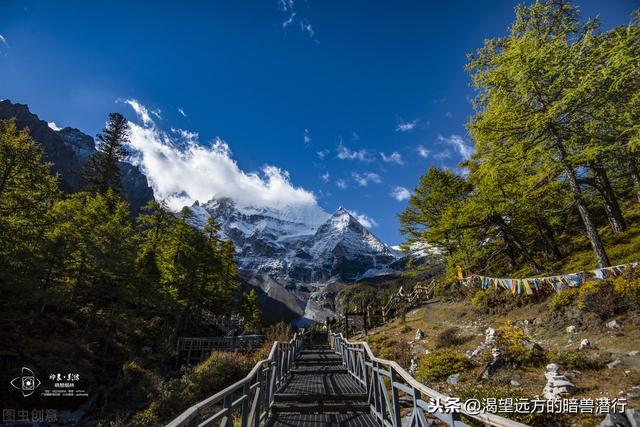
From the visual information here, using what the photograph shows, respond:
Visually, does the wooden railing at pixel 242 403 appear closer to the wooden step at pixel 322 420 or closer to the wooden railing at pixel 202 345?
the wooden step at pixel 322 420

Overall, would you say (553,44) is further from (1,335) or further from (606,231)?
(1,335)

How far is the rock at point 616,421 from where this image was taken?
183 inches

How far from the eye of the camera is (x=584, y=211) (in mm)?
11227

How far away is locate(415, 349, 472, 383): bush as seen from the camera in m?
9.43

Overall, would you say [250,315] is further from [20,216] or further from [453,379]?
[453,379]

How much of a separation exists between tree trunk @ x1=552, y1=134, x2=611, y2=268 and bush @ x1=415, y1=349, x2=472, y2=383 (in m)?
6.38

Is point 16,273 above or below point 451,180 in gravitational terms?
below

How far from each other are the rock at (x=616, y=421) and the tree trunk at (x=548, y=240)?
680 inches

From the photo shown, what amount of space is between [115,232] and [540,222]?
3076 cm

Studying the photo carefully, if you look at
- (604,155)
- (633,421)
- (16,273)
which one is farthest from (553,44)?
(16,273)

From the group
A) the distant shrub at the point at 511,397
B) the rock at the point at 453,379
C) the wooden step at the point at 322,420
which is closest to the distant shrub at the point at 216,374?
the wooden step at the point at 322,420

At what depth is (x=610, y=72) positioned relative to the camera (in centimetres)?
927

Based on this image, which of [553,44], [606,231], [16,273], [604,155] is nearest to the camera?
[553,44]

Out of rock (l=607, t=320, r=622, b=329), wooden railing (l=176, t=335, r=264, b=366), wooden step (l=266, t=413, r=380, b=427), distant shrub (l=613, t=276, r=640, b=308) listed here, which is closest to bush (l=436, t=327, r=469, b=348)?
rock (l=607, t=320, r=622, b=329)
